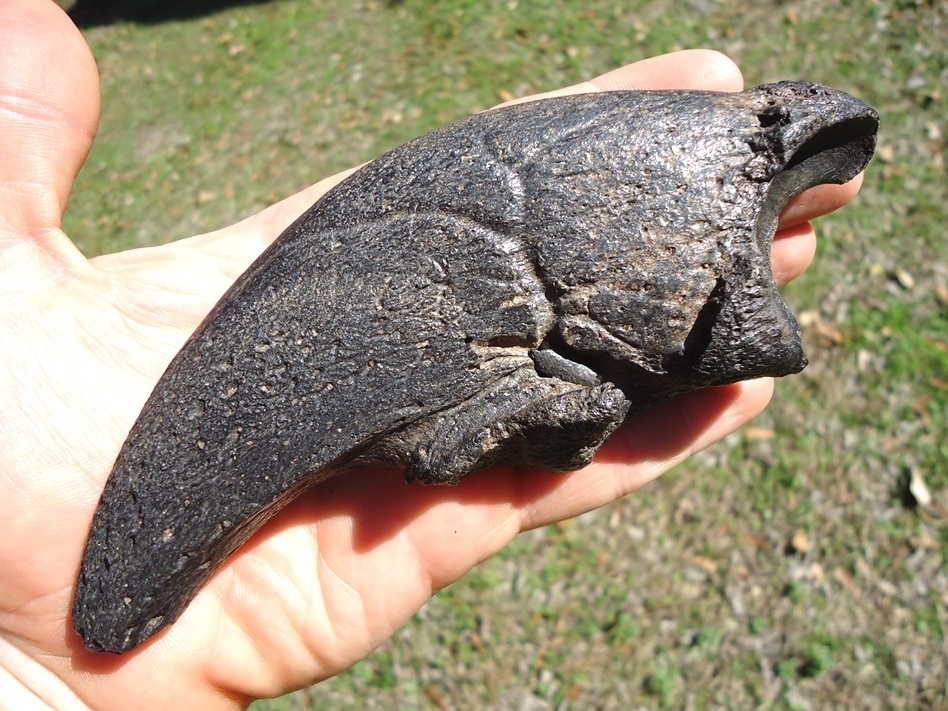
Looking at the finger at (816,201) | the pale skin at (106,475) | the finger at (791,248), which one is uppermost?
the finger at (816,201)

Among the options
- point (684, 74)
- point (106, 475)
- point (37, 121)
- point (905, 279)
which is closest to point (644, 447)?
point (684, 74)

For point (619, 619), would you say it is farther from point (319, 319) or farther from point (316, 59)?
point (316, 59)

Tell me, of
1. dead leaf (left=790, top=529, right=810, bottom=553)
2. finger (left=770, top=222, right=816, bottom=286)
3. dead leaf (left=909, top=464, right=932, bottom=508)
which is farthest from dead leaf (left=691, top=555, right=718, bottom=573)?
finger (left=770, top=222, right=816, bottom=286)

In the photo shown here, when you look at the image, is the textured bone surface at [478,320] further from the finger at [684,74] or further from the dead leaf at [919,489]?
the dead leaf at [919,489]

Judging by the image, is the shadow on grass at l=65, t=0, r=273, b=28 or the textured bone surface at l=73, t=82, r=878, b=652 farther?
the shadow on grass at l=65, t=0, r=273, b=28

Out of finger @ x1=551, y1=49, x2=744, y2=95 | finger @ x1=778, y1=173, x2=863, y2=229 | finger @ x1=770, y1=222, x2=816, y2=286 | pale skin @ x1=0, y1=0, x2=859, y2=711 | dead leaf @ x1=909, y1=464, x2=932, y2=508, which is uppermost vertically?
finger @ x1=551, y1=49, x2=744, y2=95

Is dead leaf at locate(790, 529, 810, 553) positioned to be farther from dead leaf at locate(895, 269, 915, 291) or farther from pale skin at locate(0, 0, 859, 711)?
dead leaf at locate(895, 269, 915, 291)

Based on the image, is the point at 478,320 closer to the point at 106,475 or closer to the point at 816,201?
the point at 106,475

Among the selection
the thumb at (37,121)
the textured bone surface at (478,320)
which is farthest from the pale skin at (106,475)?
the textured bone surface at (478,320)
